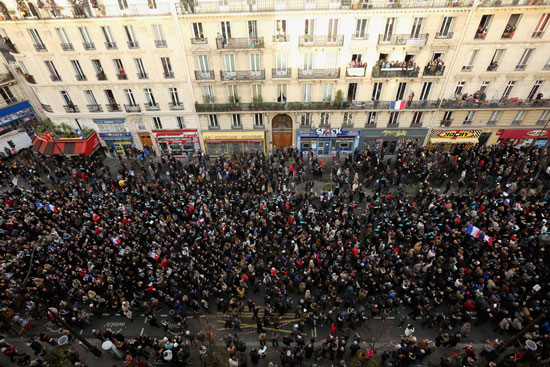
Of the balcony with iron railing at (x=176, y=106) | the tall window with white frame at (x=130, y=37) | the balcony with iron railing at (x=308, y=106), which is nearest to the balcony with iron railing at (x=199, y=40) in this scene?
the tall window with white frame at (x=130, y=37)

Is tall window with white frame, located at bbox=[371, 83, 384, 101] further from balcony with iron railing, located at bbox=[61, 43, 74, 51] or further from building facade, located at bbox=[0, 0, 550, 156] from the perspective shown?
balcony with iron railing, located at bbox=[61, 43, 74, 51]

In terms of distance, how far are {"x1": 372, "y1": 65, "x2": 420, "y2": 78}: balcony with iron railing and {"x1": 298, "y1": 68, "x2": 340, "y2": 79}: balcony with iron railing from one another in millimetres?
3766

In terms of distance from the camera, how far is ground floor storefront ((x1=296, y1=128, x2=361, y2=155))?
33.4m

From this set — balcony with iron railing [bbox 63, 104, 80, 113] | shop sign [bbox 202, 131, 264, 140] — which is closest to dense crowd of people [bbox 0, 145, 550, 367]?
shop sign [bbox 202, 131, 264, 140]

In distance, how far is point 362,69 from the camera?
2892cm

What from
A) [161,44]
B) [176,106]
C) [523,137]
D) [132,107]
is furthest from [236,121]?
[523,137]

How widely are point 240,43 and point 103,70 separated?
584 inches

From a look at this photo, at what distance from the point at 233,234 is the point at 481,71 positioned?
2897cm

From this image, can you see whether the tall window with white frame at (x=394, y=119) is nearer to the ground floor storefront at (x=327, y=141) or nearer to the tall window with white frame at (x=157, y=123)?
the ground floor storefront at (x=327, y=141)

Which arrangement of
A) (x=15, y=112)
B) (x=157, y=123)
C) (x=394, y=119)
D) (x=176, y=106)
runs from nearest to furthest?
(x=176, y=106) → (x=394, y=119) → (x=157, y=123) → (x=15, y=112)

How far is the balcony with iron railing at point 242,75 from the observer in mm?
30078

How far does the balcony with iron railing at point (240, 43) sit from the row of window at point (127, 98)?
715cm

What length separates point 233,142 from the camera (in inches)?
1366

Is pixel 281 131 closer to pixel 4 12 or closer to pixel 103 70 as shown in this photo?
pixel 103 70
